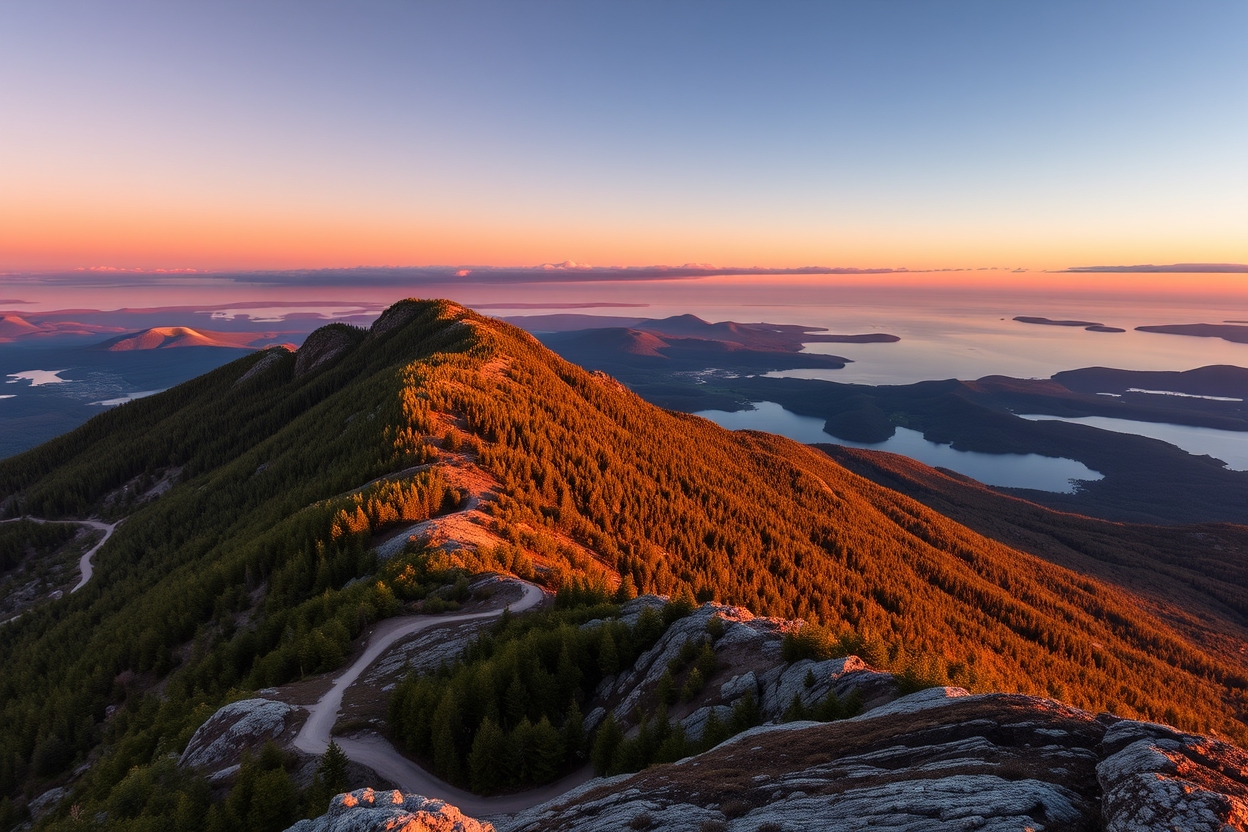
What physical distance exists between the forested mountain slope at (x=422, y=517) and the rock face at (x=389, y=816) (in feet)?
50.4

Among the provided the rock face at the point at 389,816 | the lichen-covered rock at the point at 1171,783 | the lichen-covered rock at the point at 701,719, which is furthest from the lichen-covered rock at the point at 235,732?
the lichen-covered rock at the point at 1171,783

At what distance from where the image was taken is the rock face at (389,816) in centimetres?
1193

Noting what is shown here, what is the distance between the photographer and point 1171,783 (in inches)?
359

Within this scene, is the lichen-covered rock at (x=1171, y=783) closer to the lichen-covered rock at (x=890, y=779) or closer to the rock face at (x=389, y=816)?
the lichen-covered rock at (x=890, y=779)

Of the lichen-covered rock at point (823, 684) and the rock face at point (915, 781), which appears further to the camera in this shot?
the lichen-covered rock at point (823, 684)

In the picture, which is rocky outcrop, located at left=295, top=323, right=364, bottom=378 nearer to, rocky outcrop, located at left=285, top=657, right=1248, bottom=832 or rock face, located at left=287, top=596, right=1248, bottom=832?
rock face, located at left=287, top=596, right=1248, bottom=832

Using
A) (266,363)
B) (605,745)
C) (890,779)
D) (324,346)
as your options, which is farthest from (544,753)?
(266,363)

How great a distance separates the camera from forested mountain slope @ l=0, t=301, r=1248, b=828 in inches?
1460

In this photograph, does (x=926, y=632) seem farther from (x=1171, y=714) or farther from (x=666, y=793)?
(x=666, y=793)

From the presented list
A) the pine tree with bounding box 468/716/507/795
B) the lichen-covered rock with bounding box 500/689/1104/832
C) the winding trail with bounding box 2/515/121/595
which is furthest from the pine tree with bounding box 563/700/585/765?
the winding trail with bounding box 2/515/121/595

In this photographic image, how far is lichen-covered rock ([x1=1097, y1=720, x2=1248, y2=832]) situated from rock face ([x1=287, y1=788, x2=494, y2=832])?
43.9 feet

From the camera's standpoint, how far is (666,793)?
13516 millimetres

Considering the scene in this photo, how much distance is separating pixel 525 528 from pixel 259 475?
60.6 m

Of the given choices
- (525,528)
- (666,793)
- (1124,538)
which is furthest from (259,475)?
(1124,538)
